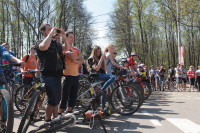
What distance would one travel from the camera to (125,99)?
556 centimetres

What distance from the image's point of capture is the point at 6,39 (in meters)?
29.6

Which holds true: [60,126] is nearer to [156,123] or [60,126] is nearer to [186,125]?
[156,123]

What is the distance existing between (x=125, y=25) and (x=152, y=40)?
7336 millimetres

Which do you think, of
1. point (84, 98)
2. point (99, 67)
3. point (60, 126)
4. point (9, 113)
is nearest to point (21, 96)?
point (84, 98)

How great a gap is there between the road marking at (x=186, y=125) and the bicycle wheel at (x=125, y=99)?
960mm

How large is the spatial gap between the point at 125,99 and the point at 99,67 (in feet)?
3.74

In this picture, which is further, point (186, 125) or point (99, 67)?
point (99, 67)

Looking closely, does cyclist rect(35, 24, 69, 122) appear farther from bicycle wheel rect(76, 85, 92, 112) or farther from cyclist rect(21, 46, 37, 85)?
cyclist rect(21, 46, 37, 85)

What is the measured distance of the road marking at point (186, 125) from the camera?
4.03 metres

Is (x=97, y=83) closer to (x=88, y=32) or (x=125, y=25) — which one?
(x=88, y=32)

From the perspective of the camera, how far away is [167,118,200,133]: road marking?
4.03m

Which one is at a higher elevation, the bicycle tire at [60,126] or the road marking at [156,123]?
the bicycle tire at [60,126]

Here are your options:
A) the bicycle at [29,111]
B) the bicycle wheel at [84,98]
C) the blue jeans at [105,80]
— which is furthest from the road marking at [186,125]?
the bicycle at [29,111]

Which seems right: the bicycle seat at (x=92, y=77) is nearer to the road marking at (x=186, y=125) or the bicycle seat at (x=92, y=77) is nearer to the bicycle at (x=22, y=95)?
the bicycle at (x=22, y=95)
